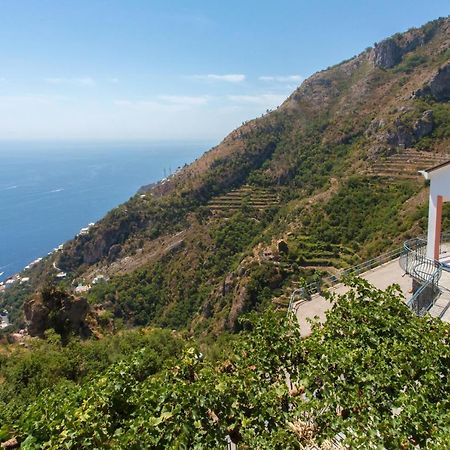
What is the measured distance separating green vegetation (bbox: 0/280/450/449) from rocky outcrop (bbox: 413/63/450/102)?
6958cm

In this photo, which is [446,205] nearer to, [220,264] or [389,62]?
[220,264]

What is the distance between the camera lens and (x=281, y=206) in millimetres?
66438

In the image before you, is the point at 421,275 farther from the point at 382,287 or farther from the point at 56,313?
the point at 56,313

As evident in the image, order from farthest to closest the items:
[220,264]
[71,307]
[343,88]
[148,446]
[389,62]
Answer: [343,88] → [389,62] → [220,264] → [71,307] → [148,446]

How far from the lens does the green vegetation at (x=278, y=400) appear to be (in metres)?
5.33

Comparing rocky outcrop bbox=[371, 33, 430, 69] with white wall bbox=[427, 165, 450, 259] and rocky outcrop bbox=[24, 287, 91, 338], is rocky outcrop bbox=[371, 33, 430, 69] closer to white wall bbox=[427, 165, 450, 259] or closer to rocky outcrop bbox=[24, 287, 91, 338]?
white wall bbox=[427, 165, 450, 259]

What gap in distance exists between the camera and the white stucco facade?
13.4 metres

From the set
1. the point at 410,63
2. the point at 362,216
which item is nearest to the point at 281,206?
the point at 362,216

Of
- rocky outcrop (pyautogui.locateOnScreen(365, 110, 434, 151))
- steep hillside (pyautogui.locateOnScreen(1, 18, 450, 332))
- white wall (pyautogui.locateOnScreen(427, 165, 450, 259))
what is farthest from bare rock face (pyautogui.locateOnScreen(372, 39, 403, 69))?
white wall (pyautogui.locateOnScreen(427, 165, 450, 259))

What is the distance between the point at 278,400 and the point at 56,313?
58.8 feet

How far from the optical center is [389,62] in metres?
98.0

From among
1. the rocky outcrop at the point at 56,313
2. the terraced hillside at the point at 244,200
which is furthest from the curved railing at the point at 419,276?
the terraced hillside at the point at 244,200

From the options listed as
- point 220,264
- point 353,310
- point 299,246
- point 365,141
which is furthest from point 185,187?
point 353,310

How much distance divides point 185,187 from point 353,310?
74.5 m
